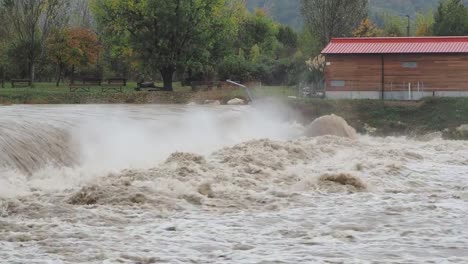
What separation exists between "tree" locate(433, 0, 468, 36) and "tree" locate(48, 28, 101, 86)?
2678 centimetres

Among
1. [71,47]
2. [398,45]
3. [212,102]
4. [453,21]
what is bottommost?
[212,102]

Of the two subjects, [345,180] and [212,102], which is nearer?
[345,180]

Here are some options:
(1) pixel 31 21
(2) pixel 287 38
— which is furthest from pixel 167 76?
(2) pixel 287 38

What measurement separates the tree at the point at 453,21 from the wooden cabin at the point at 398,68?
52.3ft

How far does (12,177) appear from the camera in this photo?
546 inches

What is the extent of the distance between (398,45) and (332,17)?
19371 mm

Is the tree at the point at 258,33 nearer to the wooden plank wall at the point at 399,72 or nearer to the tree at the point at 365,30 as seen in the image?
the tree at the point at 365,30

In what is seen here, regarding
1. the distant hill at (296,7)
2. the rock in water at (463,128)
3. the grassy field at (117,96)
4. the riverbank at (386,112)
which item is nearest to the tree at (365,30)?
the grassy field at (117,96)

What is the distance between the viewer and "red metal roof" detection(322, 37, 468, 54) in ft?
123

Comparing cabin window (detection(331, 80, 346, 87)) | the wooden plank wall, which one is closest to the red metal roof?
the wooden plank wall

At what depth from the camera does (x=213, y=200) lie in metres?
13.5

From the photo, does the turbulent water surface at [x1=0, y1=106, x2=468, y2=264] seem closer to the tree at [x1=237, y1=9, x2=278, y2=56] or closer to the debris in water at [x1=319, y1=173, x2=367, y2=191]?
the debris in water at [x1=319, y1=173, x2=367, y2=191]

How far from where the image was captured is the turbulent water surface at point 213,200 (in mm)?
10008

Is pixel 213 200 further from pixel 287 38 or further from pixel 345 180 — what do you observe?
pixel 287 38
